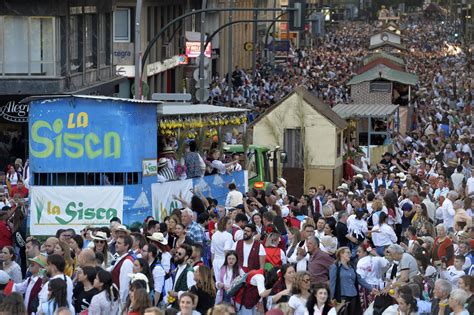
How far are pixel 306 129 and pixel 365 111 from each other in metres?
9.84

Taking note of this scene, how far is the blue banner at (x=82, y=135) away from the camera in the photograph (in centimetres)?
2375

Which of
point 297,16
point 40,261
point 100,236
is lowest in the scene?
point 40,261

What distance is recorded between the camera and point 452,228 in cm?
2539

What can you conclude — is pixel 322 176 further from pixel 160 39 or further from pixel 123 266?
pixel 123 266

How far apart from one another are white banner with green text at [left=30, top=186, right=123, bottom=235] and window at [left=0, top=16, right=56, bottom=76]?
1623 cm

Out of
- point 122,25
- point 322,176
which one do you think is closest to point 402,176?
point 322,176

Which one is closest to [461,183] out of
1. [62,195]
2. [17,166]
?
[17,166]

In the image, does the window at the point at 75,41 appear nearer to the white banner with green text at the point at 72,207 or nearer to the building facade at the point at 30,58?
the building facade at the point at 30,58

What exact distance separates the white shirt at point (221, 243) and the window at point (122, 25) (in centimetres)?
3536

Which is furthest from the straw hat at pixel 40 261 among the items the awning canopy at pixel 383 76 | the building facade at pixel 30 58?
the awning canopy at pixel 383 76

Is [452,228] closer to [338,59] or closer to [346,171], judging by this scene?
[346,171]

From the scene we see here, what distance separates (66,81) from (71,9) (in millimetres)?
2048

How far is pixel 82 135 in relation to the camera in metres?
23.9

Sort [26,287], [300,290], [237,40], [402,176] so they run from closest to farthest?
[300,290] < [26,287] < [402,176] < [237,40]
